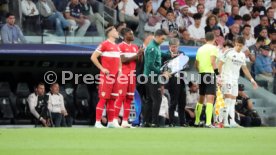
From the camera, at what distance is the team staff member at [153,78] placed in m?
20.6

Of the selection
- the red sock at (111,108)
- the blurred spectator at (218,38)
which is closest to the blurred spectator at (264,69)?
the blurred spectator at (218,38)

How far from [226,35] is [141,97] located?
483cm

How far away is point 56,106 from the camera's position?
23.5 metres

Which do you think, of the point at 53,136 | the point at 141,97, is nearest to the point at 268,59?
the point at 141,97

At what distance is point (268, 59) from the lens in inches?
1048

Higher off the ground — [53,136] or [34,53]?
[34,53]

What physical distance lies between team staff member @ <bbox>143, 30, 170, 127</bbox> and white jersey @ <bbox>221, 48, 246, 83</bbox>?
4.13 feet

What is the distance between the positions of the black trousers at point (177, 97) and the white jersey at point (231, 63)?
4.78 ft

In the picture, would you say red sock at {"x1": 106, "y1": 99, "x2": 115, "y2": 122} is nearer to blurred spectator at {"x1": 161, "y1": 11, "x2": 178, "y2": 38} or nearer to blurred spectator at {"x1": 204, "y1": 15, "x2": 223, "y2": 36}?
blurred spectator at {"x1": 161, "y1": 11, "x2": 178, "y2": 38}

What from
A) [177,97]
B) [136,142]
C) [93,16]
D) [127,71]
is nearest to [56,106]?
[93,16]

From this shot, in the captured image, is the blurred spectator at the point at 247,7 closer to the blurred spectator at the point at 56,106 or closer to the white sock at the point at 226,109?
the blurred spectator at the point at 56,106

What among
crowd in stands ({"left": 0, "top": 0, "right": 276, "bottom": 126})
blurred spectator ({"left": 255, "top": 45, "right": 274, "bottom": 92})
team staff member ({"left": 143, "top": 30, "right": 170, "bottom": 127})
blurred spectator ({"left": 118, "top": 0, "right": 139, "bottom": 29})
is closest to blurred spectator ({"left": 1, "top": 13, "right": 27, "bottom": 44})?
crowd in stands ({"left": 0, "top": 0, "right": 276, "bottom": 126})

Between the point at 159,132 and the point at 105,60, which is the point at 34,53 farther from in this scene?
the point at 159,132

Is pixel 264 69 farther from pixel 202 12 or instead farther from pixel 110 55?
pixel 110 55
